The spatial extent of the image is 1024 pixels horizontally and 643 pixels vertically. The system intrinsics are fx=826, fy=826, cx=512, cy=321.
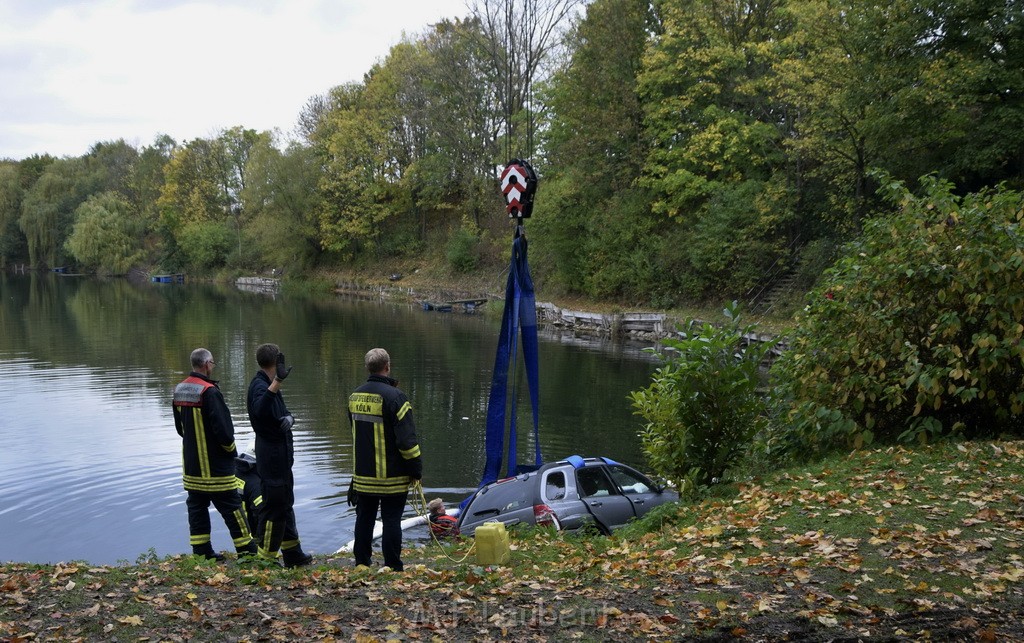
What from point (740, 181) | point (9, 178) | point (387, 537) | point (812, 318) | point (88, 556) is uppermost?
point (9, 178)

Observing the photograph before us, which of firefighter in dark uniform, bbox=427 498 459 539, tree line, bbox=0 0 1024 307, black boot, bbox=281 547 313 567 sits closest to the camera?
black boot, bbox=281 547 313 567

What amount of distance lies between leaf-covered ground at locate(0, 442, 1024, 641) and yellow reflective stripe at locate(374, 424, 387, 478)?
0.87 m

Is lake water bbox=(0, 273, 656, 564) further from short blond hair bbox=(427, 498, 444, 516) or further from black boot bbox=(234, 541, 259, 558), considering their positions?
black boot bbox=(234, 541, 259, 558)

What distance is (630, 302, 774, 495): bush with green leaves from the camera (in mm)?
9352

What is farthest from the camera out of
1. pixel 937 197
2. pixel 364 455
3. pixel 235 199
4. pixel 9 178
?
pixel 9 178

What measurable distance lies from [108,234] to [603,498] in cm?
9398

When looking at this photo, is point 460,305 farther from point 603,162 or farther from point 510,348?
point 510,348

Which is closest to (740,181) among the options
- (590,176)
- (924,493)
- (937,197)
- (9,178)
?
(590,176)

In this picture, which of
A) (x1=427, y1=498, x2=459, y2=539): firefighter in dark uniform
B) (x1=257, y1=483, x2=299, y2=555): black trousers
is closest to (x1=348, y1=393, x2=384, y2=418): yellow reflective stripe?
(x1=257, y1=483, x2=299, y2=555): black trousers

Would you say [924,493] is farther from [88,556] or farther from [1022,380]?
[88,556]

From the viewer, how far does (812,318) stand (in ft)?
35.9

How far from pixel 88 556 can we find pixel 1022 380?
12254mm

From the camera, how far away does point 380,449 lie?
7.03 m

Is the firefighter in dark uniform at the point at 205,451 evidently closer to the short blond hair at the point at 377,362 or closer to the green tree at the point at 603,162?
the short blond hair at the point at 377,362
